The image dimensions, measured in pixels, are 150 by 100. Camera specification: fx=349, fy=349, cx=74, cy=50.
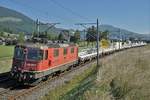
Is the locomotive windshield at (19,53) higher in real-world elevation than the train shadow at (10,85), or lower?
higher

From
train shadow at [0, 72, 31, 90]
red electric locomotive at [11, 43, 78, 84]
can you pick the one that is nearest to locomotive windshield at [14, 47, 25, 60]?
red electric locomotive at [11, 43, 78, 84]

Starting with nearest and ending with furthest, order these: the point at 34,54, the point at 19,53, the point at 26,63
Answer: the point at 26,63 → the point at 34,54 → the point at 19,53

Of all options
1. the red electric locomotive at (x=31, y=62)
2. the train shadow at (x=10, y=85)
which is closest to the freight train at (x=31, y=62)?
the red electric locomotive at (x=31, y=62)

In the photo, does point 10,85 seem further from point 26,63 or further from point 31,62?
point 31,62

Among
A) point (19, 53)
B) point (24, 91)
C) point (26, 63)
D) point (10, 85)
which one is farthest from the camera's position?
point (10, 85)

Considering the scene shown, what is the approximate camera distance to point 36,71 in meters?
23.9

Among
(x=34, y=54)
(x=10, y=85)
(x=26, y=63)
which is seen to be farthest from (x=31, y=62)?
(x=10, y=85)

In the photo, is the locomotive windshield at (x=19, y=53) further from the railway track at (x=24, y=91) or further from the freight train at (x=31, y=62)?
the railway track at (x=24, y=91)

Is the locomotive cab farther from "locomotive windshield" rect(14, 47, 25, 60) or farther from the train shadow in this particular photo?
the train shadow

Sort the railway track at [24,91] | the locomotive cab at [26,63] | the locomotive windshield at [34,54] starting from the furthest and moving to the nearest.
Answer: the locomotive windshield at [34,54], the locomotive cab at [26,63], the railway track at [24,91]

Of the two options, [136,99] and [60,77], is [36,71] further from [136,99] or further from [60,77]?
[136,99]

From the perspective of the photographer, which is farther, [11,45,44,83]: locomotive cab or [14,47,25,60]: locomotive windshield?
[14,47,25,60]: locomotive windshield

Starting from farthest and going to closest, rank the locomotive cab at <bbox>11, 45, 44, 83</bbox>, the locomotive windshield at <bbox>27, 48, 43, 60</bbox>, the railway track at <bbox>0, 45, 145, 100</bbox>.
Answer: the locomotive windshield at <bbox>27, 48, 43, 60</bbox> < the locomotive cab at <bbox>11, 45, 44, 83</bbox> < the railway track at <bbox>0, 45, 145, 100</bbox>

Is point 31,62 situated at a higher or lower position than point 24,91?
higher
